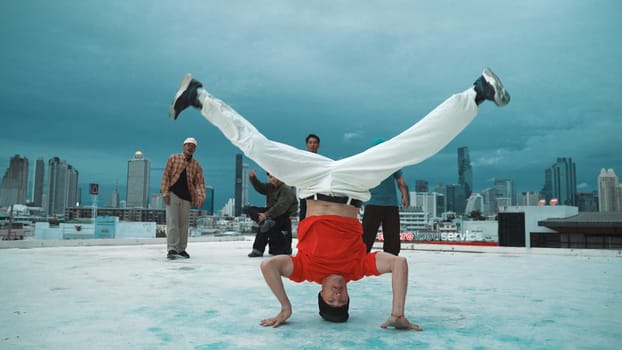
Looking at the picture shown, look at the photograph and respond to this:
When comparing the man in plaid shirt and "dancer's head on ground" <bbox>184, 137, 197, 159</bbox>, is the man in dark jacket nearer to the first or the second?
the man in plaid shirt

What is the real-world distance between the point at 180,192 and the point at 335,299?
4.16 m

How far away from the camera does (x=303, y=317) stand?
2.70m

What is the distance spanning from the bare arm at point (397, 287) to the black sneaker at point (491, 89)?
1029mm

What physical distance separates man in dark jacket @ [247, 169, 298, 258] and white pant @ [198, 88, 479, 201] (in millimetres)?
3401

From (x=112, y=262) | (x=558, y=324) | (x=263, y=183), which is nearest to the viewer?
(x=558, y=324)

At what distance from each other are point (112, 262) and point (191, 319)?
3716 mm

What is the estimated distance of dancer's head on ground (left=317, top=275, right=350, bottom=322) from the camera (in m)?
2.47

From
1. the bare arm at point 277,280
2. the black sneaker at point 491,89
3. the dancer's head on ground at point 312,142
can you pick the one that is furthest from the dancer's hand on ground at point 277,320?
the dancer's head on ground at point 312,142

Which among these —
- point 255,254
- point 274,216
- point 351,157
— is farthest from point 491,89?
point 255,254

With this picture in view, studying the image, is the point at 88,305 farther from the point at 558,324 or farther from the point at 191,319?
the point at 558,324

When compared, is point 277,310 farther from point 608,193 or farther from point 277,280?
point 608,193

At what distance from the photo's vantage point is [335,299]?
2467 mm

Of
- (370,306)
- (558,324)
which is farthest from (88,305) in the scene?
(558,324)

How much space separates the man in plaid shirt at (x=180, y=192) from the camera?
19.8 ft
